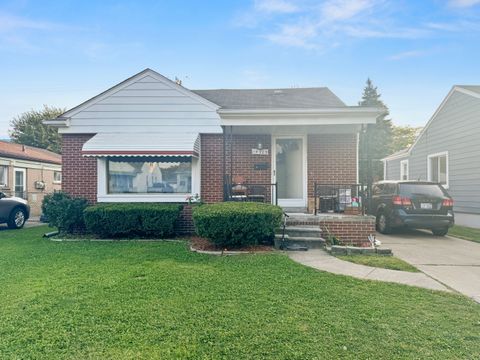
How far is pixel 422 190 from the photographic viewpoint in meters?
9.03

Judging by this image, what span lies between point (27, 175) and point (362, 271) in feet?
64.3

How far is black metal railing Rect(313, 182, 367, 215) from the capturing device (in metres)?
8.24

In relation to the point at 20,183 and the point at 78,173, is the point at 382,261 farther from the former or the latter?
the point at 20,183

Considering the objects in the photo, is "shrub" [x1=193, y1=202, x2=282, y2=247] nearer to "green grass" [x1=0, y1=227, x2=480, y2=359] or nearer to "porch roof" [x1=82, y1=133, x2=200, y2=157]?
"green grass" [x1=0, y1=227, x2=480, y2=359]

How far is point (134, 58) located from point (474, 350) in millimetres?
14935

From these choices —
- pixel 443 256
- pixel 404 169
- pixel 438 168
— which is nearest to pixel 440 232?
pixel 443 256

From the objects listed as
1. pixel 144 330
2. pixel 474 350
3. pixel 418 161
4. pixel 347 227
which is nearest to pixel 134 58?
pixel 347 227

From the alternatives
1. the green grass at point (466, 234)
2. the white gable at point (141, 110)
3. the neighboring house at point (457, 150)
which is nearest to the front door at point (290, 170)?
the white gable at point (141, 110)

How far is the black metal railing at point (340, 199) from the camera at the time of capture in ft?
27.0

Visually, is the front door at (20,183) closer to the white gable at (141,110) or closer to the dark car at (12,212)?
the dark car at (12,212)

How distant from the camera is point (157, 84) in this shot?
9.20 meters

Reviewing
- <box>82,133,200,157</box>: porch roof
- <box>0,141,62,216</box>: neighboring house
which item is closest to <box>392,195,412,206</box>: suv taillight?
<box>82,133,200,157</box>: porch roof

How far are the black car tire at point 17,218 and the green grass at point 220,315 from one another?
23.9 ft

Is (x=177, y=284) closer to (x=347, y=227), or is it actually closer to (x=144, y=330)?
(x=144, y=330)
